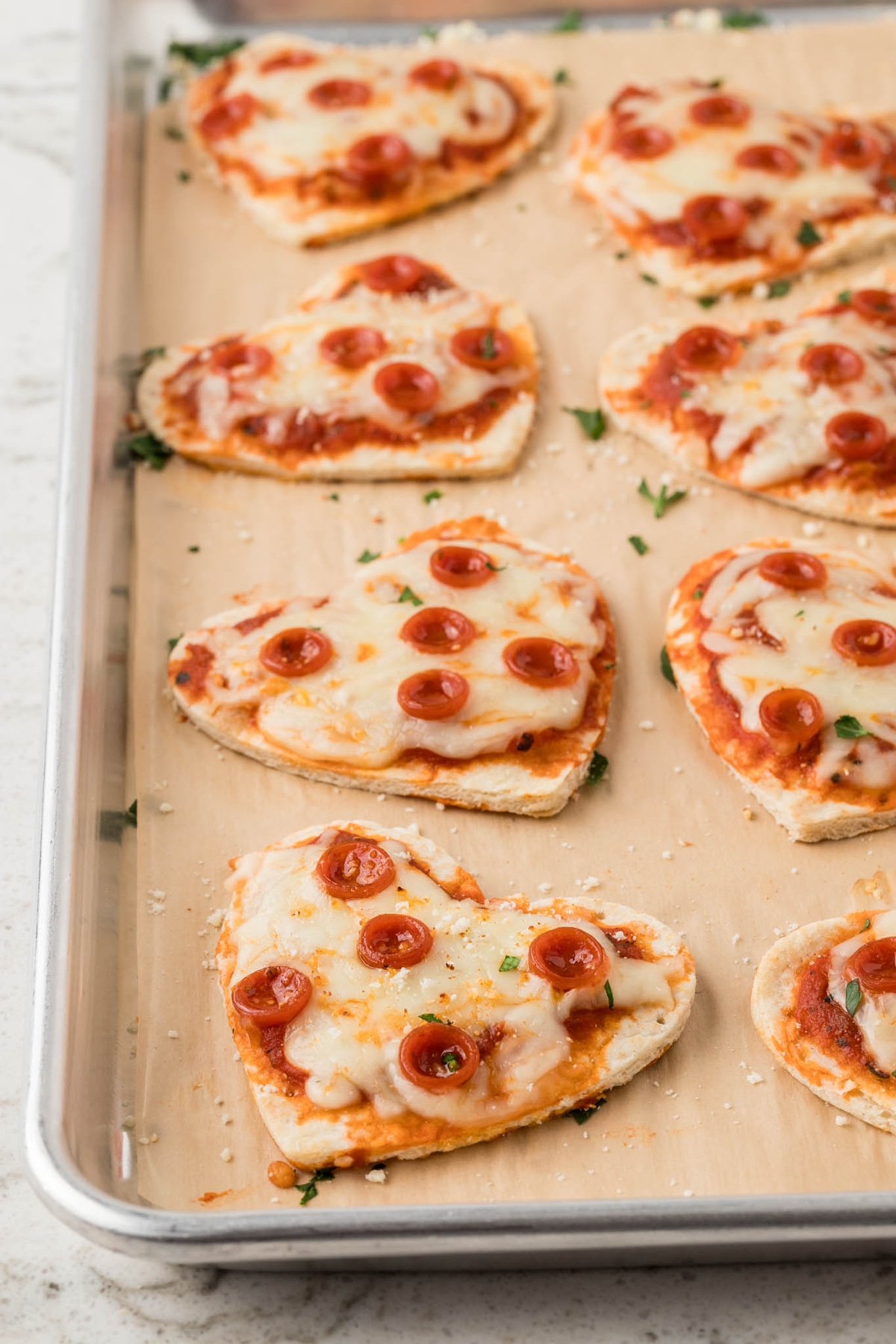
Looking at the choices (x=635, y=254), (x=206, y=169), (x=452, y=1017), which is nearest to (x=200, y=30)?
(x=206, y=169)

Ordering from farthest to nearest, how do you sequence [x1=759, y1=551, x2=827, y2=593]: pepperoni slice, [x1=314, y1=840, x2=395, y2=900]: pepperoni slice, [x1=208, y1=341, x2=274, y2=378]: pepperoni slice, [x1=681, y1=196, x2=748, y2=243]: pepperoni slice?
[x1=681, y1=196, x2=748, y2=243]: pepperoni slice, [x1=208, y1=341, x2=274, y2=378]: pepperoni slice, [x1=759, y1=551, x2=827, y2=593]: pepperoni slice, [x1=314, y1=840, x2=395, y2=900]: pepperoni slice

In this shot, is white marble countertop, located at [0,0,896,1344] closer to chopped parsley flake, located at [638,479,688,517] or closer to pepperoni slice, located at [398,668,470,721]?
pepperoni slice, located at [398,668,470,721]

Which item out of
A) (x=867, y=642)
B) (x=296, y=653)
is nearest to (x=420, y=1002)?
(x=296, y=653)

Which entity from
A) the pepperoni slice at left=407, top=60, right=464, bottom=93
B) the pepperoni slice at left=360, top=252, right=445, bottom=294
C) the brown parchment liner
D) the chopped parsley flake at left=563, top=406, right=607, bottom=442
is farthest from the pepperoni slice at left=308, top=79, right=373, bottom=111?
the chopped parsley flake at left=563, top=406, right=607, bottom=442

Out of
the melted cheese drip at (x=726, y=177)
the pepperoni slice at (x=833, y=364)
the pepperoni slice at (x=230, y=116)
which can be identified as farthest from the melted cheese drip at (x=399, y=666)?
the pepperoni slice at (x=230, y=116)

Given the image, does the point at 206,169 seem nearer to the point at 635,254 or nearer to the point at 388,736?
the point at 635,254

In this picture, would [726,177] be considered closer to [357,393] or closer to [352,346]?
[352,346]
